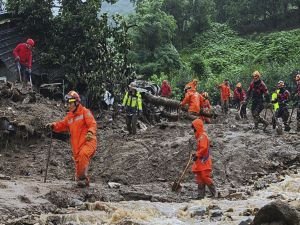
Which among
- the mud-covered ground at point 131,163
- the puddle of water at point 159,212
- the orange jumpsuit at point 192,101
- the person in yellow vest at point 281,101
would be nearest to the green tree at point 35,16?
the mud-covered ground at point 131,163

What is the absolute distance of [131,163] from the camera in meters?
13.9

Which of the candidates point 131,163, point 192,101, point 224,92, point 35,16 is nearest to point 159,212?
point 131,163

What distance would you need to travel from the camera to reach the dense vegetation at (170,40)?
71.9ft

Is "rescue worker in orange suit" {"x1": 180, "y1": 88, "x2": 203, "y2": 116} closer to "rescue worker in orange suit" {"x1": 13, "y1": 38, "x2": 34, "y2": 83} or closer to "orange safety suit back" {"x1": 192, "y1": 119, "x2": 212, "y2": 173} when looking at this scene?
"rescue worker in orange suit" {"x1": 13, "y1": 38, "x2": 34, "y2": 83}

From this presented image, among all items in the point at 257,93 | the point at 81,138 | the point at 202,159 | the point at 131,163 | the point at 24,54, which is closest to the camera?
the point at 81,138

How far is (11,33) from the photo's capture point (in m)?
21.8

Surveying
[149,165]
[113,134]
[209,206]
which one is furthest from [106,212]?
[113,134]

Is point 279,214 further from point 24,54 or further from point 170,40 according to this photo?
point 170,40

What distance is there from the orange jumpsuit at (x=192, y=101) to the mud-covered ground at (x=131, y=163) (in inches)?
28.7

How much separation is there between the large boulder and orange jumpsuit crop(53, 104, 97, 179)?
164 inches

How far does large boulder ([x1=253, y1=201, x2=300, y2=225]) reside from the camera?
6.70 meters

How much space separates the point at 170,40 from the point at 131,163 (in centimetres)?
2956

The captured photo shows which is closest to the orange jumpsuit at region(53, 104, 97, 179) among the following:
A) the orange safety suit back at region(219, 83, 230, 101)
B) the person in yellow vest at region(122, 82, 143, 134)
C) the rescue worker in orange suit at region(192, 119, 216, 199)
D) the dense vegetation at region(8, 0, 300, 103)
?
the rescue worker in orange suit at region(192, 119, 216, 199)

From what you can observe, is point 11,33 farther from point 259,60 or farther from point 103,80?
point 259,60
